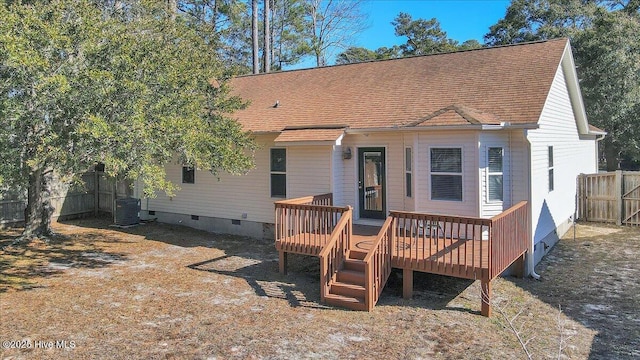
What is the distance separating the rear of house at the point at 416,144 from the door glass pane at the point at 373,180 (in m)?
0.03

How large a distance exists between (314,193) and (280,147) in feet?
5.88

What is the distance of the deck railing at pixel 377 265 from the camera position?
732 centimetres

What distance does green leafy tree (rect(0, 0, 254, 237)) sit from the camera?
277 inches

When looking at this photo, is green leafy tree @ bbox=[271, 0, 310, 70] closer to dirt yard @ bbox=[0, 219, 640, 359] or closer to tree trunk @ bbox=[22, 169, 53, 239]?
tree trunk @ bbox=[22, 169, 53, 239]

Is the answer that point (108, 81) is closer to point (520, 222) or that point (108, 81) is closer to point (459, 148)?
point (459, 148)

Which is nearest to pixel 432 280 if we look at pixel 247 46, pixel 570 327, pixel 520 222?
pixel 520 222

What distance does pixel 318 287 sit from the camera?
862 cm

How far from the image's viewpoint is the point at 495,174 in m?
9.45

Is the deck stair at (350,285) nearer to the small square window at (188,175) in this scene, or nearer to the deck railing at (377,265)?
the deck railing at (377,265)

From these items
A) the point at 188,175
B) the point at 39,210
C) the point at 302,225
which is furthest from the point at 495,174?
the point at 39,210

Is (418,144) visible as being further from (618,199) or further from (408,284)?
(618,199)

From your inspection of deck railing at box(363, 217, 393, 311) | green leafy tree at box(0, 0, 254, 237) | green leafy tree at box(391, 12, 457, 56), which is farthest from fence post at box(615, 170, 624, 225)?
green leafy tree at box(391, 12, 457, 56)

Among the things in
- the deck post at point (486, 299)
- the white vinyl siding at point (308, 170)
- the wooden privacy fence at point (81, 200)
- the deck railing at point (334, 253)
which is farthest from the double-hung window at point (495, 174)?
the wooden privacy fence at point (81, 200)

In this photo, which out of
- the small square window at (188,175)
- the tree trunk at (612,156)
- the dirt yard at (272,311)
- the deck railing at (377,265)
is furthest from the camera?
the tree trunk at (612,156)
